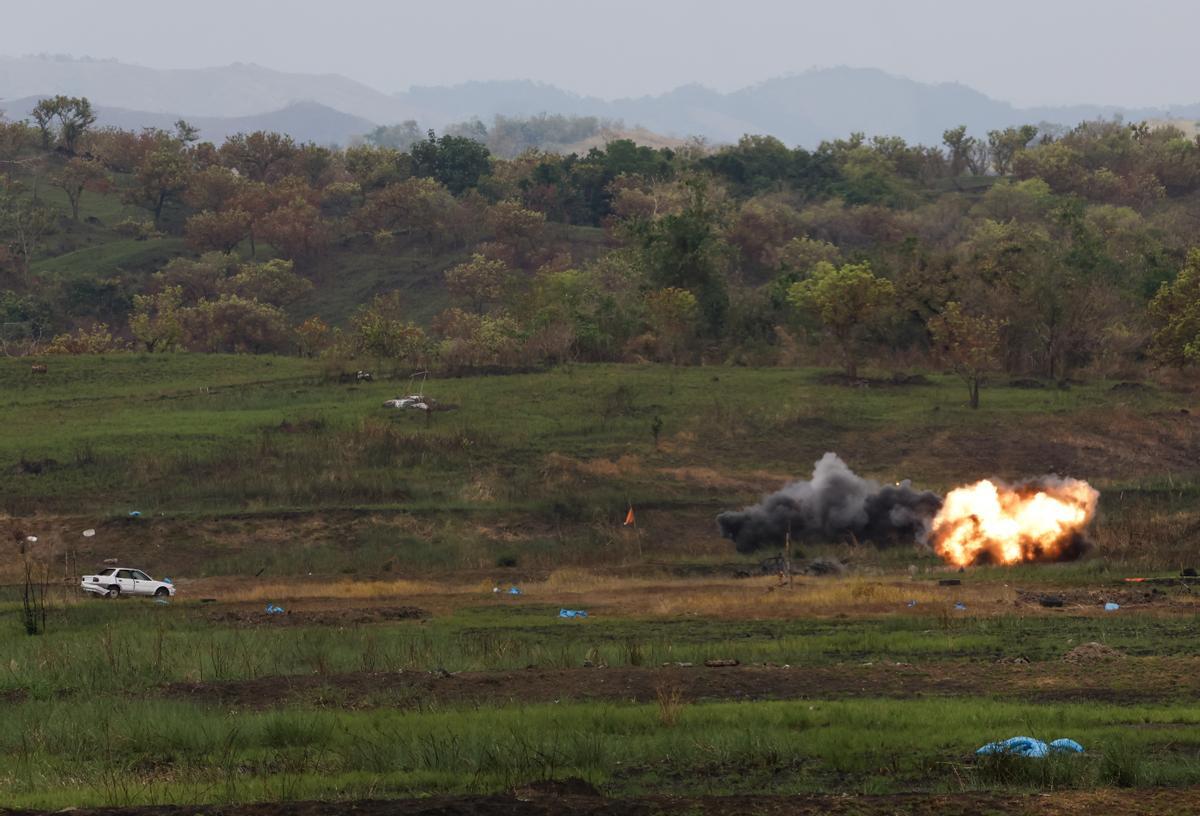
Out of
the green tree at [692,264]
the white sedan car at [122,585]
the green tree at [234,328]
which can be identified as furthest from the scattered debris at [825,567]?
the green tree at [234,328]

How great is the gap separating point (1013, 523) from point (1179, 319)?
35.8m

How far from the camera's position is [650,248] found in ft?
369

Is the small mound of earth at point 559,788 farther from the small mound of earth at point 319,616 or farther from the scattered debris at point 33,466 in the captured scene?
the scattered debris at point 33,466

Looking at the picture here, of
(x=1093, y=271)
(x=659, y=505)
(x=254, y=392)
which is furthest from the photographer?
(x=1093, y=271)

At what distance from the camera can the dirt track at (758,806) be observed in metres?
16.9

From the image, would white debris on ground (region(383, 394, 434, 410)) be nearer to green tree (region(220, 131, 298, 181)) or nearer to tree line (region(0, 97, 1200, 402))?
tree line (region(0, 97, 1200, 402))

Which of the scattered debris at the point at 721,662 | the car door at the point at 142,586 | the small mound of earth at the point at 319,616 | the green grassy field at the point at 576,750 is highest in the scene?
the green grassy field at the point at 576,750

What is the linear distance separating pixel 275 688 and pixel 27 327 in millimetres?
112156

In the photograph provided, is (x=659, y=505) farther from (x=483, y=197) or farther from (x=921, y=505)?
(x=483, y=197)

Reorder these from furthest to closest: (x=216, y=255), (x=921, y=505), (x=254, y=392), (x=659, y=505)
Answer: (x=216, y=255)
(x=254, y=392)
(x=659, y=505)
(x=921, y=505)

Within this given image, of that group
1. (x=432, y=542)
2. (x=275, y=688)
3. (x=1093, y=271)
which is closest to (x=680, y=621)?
(x=275, y=688)

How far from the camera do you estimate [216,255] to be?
14725 cm

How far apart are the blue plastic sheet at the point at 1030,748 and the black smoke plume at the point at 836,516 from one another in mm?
40292

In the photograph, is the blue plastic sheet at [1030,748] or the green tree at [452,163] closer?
the blue plastic sheet at [1030,748]
